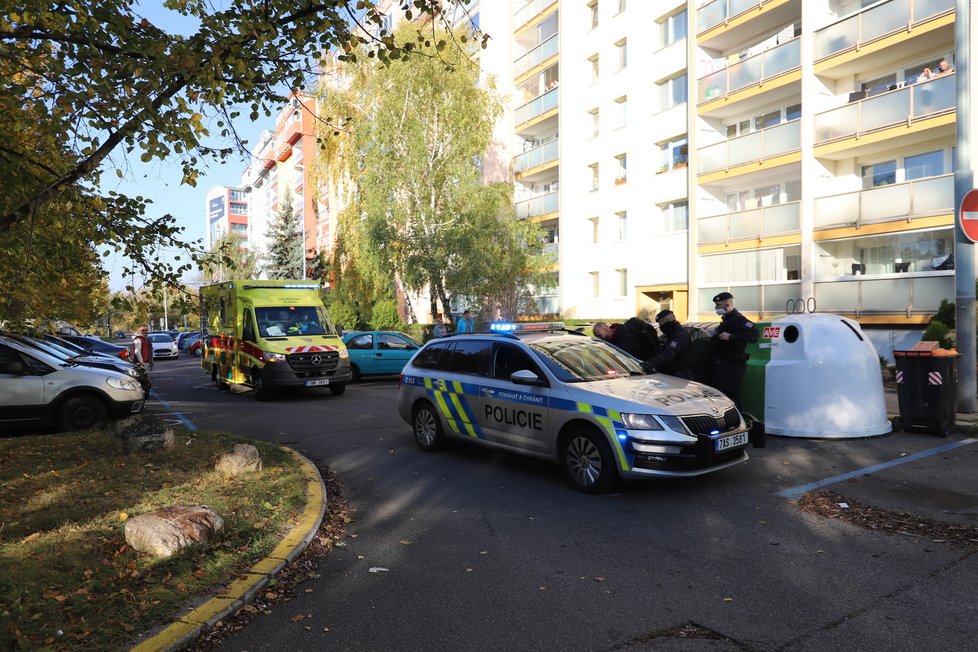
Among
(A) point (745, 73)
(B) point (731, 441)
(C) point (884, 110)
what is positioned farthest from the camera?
(A) point (745, 73)

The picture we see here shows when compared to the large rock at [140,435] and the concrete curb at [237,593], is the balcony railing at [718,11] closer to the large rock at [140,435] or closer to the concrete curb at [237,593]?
the large rock at [140,435]

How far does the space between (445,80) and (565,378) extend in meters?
22.7

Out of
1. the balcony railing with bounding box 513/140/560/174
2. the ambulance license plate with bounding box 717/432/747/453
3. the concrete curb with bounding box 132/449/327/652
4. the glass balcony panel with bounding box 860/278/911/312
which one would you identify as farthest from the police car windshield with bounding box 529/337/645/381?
the balcony railing with bounding box 513/140/560/174

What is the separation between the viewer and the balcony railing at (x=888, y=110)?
1650 centimetres

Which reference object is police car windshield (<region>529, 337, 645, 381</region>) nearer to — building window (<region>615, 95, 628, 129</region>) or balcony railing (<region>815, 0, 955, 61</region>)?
balcony railing (<region>815, 0, 955, 61</region>)

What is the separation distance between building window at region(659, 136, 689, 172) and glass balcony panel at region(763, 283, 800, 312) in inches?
247

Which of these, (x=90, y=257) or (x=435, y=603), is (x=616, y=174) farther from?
(x=435, y=603)

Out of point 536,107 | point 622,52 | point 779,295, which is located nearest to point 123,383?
point 779,295

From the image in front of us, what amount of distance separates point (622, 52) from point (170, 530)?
2754 cm

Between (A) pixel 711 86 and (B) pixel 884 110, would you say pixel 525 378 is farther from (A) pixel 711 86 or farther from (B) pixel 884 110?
(A) pixel 711 86

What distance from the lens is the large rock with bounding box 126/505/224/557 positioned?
15.1 feet

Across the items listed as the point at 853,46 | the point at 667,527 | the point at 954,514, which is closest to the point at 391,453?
the point at 667,527

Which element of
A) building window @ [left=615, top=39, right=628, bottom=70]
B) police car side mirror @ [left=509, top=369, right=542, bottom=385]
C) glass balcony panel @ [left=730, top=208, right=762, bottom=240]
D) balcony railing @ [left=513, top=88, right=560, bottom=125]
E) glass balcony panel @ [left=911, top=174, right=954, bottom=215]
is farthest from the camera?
balcony railing @ [left=513, top=88, right=560, bottom=125]

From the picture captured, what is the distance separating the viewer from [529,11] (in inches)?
1328
